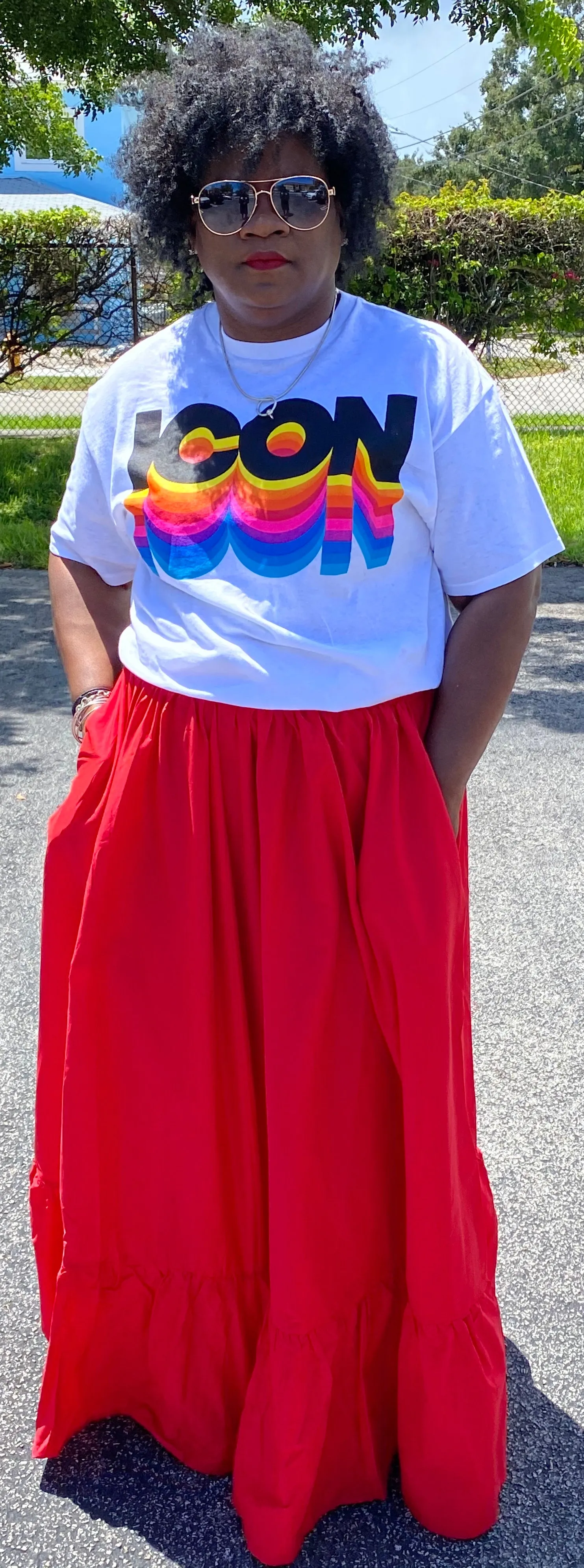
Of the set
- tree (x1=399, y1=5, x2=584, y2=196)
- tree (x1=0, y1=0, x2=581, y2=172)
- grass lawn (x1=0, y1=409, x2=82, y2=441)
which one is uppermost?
tree (x1=399, y1=5, x2=584, y2=196)

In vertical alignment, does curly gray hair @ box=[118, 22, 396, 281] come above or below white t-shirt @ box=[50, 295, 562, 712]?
above

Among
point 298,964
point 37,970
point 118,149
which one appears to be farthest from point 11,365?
point 298,964

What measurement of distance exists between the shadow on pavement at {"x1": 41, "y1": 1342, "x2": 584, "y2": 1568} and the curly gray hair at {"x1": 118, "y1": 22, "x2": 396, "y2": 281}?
1853 millimetres

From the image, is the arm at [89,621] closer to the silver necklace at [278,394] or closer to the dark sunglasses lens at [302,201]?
the silver necklace at [278,394]

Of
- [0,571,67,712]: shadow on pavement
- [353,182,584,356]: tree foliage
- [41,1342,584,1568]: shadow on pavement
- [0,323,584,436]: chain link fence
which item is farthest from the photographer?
[0,323,584,436]: chain link fence

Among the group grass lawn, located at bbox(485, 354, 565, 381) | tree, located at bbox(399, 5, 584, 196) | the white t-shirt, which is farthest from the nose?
tree, located at bbox(399, 5, 584, 196)

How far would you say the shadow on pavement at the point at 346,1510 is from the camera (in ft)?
6.04

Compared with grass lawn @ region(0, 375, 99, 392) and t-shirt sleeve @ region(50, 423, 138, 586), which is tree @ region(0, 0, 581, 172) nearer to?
grass lawn @ region(0, 375, 99, 392)

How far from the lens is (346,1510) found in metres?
1.93

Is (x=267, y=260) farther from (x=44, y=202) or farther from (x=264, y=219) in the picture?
(x=44, y=202)

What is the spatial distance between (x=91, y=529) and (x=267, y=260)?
0.48 metres

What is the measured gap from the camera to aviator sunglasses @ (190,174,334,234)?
66.7 inches

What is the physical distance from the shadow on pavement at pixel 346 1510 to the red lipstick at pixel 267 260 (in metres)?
1.75

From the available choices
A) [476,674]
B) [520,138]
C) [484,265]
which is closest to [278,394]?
[476,674]
